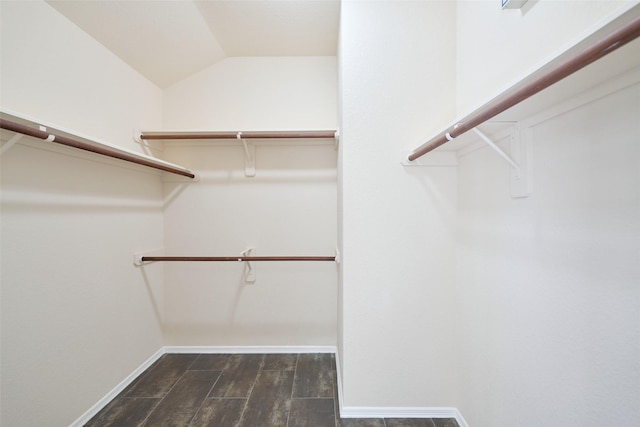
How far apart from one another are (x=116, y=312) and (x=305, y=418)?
1393 mm

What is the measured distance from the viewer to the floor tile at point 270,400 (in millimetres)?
1358

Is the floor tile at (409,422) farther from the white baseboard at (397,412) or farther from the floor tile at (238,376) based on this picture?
the floor tile at (238,376)

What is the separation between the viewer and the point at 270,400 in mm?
1498

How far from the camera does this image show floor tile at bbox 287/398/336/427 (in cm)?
133

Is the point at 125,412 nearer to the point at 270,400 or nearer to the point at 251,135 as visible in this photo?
the point at 270,400

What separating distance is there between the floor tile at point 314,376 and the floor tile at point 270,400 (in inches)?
2.6

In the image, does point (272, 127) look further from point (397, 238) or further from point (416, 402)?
point (416, 402)

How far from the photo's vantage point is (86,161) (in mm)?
1384

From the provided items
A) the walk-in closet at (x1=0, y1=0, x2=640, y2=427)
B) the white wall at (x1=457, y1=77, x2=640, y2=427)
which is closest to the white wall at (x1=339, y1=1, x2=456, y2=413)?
the walk-in closet at (x1=0, y1=0, x2=640, y2=427)

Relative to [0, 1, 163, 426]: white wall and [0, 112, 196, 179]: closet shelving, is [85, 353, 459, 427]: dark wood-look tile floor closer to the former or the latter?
[0, 1, 163, 426]: white wall

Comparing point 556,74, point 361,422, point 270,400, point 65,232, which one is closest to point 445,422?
point 361,422

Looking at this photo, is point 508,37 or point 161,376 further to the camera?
point 161,376

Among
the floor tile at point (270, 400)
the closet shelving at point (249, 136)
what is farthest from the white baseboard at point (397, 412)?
the closet shelving at point (249, 136)

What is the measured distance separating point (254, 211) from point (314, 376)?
134 cm
